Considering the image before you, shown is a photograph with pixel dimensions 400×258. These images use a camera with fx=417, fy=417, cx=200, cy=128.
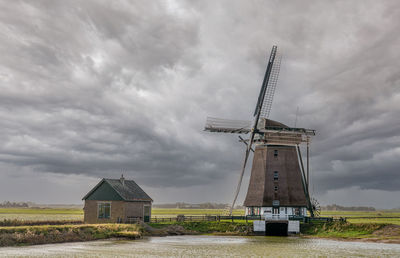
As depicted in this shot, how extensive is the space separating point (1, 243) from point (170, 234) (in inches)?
780

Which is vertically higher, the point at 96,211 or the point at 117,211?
the point at 117,211

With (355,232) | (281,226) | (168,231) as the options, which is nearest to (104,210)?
(168,231)

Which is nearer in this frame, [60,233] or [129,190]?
[60,233]

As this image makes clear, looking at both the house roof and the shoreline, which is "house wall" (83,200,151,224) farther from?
the shoreline

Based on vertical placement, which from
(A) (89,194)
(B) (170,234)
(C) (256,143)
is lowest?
(B) (170,234)

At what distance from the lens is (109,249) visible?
107 ft

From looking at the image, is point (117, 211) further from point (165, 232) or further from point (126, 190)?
point (165, 232)

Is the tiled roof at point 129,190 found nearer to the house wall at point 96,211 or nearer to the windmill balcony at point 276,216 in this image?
the house wall at point 96,211

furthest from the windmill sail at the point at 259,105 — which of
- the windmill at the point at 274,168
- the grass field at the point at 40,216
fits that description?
the grass field at the point at 40,216

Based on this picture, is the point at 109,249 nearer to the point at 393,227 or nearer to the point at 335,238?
the point at 335,238

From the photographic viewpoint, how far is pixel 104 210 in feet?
167

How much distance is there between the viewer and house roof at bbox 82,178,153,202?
50.7 metres

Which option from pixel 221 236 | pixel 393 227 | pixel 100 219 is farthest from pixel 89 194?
pixel 393 227

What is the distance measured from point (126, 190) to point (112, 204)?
2.72 metres
